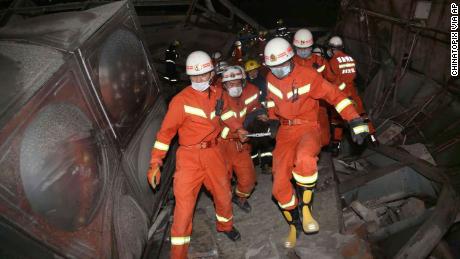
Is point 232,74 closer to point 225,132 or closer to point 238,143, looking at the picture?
point 225,132

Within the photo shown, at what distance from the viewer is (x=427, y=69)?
6.67 m

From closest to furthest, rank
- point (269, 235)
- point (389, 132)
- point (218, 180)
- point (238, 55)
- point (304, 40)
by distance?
1. point (218, 180)
2. point (269, 235)
3. point (304, 40)
4. point (389, 132)
5. point (238, 55)

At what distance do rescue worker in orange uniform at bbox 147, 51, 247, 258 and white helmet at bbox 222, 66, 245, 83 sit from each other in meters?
0.37

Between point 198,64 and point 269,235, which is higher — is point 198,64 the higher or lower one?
the higher one

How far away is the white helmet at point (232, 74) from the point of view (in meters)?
4.62

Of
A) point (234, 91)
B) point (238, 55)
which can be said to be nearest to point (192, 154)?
point (234, 91)

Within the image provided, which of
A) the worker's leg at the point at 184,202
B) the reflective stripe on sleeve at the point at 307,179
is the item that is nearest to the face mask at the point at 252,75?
the worker's leg at the point at 184,202

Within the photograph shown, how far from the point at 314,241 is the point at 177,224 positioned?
165 centimetres

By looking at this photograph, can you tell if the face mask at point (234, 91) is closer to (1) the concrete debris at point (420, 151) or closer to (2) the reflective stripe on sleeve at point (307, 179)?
(2) the reflective stripe on sleeve at point (307, 179)

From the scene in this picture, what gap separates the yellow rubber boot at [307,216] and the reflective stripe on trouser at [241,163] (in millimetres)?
902

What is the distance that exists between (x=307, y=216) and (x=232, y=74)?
200cm

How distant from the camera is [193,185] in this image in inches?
159

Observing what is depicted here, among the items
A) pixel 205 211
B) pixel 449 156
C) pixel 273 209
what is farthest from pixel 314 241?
pixel 449 156

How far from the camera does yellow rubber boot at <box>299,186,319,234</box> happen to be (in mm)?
4074
